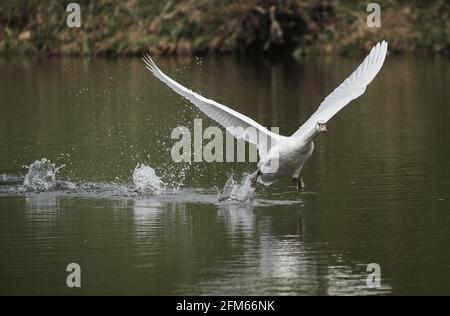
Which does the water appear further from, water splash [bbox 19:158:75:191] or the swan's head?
the swan's head

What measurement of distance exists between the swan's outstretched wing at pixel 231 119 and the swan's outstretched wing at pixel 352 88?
0.48 meters

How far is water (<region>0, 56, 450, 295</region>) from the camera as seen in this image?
48.6 ft

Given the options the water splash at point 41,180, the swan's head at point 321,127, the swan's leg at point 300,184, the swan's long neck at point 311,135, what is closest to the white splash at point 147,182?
the water splash at point 41,180

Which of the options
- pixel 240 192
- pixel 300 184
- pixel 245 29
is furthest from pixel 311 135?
pixel 245 29

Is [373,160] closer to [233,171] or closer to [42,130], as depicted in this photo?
[233,171]

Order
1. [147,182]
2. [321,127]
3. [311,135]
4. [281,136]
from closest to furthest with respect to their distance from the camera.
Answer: [321,127], [311,135], [281,136], [147,182]

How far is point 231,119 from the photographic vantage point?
1942 cm

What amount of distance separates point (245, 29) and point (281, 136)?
38616 millimetres

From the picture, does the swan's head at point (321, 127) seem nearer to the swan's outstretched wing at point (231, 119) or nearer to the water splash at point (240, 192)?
the swan's outstretched wing at point (231, 119)

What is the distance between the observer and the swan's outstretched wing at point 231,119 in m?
19.0

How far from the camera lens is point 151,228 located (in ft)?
58.1

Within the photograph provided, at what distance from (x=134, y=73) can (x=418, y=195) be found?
2790 centimetres

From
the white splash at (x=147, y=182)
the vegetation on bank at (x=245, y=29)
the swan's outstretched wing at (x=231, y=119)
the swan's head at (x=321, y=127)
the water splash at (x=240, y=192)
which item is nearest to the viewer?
the swan's head at (x=321, y=127)

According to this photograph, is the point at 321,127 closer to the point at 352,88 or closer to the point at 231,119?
the point at 352,88
